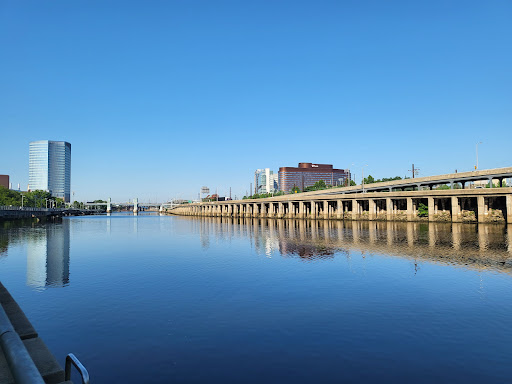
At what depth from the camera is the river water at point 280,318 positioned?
1092 cm

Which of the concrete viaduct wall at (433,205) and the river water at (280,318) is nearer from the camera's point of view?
the river water at (280,318)

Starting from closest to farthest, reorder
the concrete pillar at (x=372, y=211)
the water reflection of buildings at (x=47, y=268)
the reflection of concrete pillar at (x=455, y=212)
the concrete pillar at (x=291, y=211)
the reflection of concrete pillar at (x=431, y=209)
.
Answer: the water reflection of buildings at (x=47, y=268)
the reflection of concrete pillar at (x=455, y=212)
the reflection of concrete pillar at (x=431, y=209)
the concrete pillar at (x=372, y=211)
the concrete pillar at (x=291, y=211)

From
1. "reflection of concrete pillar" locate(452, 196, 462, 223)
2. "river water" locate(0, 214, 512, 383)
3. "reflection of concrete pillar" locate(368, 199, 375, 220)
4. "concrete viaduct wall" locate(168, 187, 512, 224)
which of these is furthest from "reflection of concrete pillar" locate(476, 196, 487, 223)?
Result: "river water" locate(0, 214, 512, 383)

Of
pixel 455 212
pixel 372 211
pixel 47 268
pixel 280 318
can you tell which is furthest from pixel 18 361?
pixel 372 211

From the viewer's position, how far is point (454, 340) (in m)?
13.0

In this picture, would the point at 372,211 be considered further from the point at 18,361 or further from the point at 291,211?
the point at 18,361

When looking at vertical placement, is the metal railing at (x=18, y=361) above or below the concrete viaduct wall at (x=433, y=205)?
below

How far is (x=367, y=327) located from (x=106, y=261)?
28661mm

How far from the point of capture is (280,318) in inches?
621

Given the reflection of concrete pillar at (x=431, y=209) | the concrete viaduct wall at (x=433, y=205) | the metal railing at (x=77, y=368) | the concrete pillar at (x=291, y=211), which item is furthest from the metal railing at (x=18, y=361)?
the concrete pillar at (x=291, y=211)

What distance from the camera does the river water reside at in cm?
1092

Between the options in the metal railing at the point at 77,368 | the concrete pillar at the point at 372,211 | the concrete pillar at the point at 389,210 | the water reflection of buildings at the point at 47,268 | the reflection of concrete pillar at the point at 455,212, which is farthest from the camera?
the concrete pillar at the point at 372,211

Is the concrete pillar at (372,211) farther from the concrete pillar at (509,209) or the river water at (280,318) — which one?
the river water at (280,318)

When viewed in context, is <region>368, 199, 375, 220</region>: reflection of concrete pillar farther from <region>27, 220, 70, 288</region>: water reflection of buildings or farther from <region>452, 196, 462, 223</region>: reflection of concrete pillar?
<region>27, 220, 70, 288</region>: water reflection of buildings
